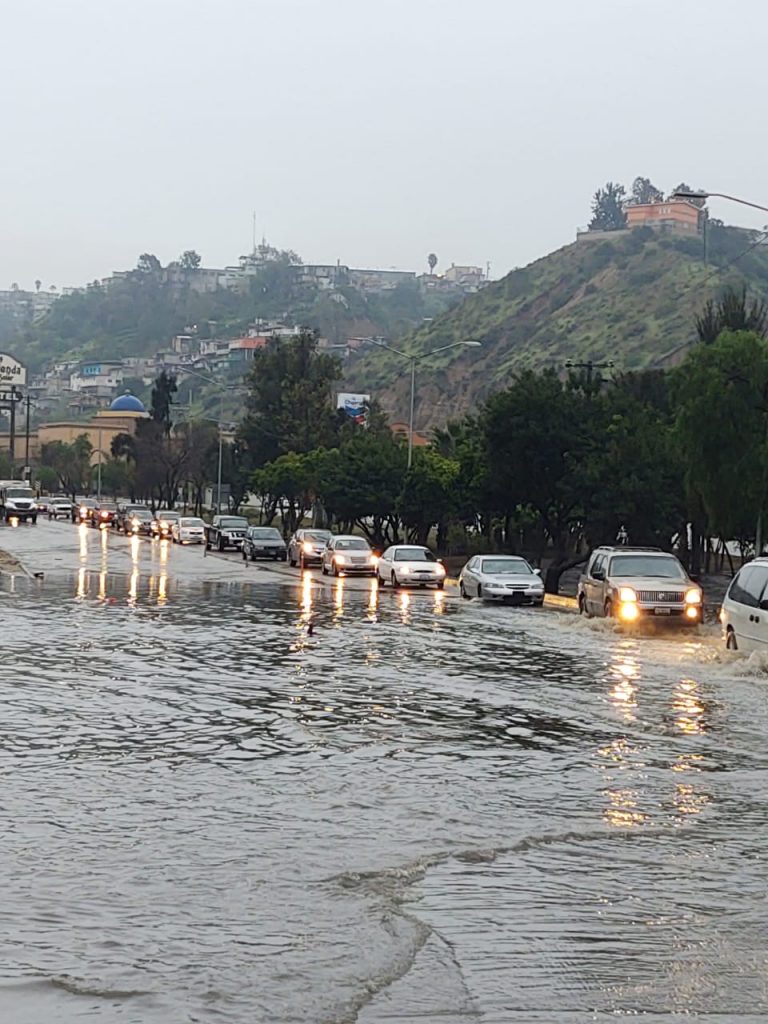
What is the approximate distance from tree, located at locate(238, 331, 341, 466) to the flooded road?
3258 inches

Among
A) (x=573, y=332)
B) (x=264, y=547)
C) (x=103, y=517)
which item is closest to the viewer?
(x=264, y=547)

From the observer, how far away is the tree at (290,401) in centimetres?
10519

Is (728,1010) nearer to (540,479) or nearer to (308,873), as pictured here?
(308,873)

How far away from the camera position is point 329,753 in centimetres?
1415

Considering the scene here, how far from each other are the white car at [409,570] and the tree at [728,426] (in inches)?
347

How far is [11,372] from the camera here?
18650 cm

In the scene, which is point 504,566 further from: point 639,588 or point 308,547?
point 308,547

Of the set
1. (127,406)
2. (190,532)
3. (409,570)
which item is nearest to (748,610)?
(409,570)

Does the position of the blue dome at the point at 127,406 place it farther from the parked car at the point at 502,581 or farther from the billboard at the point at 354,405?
the parked car at the point at 502,581

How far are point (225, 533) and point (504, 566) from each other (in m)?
34.8

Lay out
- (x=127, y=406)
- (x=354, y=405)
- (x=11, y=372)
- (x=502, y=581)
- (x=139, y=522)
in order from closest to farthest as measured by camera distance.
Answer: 1. (x=502, y=581)
2. (x=139, y=522)
3. (x=354, y=405)
4. (x=11, y=372)
5. (x=127, y=406)

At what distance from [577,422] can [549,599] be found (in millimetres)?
10956

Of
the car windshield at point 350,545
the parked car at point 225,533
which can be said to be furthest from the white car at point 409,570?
the parked car at point 225,533

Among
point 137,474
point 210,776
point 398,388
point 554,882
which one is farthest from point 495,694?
point 398,388
